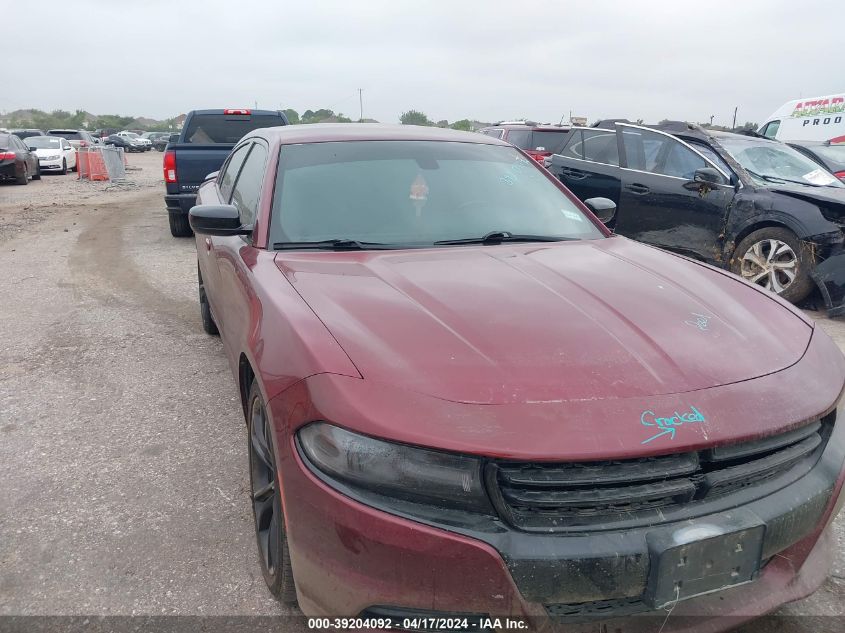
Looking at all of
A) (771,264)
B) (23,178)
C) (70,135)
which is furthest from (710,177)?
(70,135)

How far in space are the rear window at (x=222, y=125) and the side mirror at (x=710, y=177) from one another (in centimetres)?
612

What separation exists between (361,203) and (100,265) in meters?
5.93

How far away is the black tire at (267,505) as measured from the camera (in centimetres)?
203

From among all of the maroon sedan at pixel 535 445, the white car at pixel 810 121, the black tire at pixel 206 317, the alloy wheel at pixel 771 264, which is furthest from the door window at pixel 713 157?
the white car at pixel 810 121

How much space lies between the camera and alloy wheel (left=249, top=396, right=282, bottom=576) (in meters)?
2.09

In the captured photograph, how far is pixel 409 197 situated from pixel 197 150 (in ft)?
21.7

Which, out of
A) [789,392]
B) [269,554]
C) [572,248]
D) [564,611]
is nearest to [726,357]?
[789,392]

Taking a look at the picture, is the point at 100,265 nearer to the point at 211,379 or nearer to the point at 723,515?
the point at 211,379

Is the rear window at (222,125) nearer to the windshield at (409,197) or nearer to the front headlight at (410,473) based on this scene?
the windshield at (409,197)

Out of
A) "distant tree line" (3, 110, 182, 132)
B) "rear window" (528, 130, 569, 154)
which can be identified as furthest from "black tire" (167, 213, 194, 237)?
"distant tree line" (3, 110, 182, 132)

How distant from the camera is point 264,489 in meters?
2.24

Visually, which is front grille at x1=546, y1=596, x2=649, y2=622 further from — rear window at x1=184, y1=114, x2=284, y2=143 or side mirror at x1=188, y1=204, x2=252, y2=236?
rear window at x1=184, y1=114, x2=284, y2=143

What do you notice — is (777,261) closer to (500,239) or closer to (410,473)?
(500,239)

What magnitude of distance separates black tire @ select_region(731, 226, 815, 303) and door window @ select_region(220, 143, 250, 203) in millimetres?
4424
